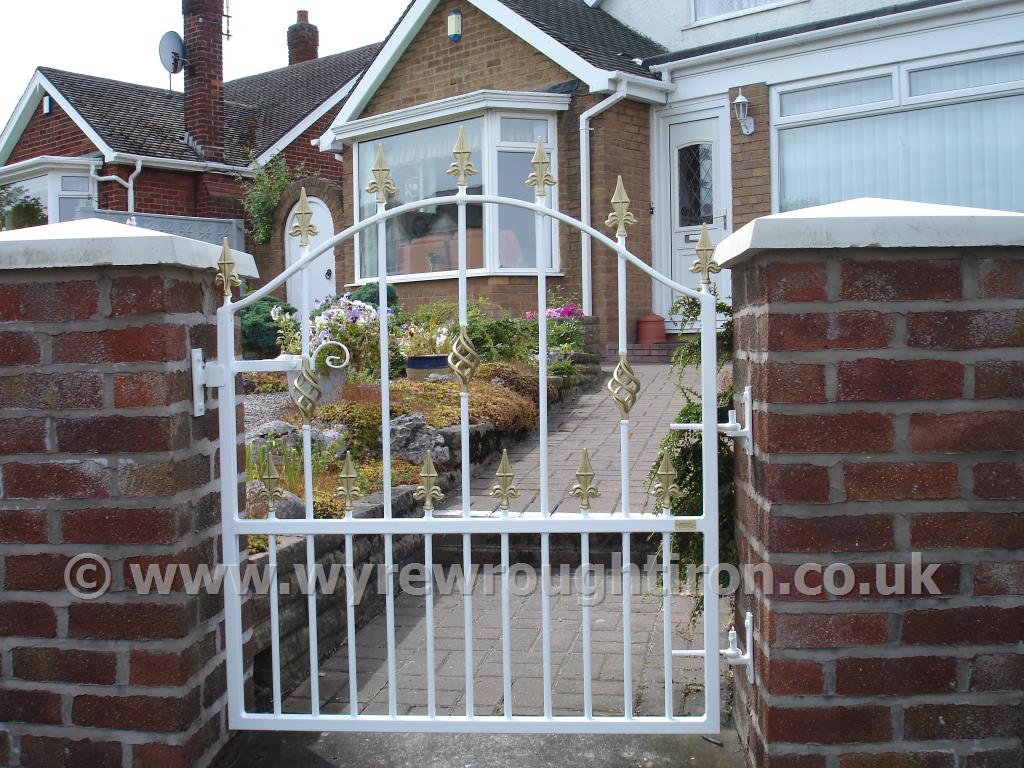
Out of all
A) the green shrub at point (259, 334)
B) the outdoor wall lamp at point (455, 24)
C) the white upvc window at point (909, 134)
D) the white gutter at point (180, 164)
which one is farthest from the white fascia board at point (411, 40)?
the white gutter at point (180, 164)

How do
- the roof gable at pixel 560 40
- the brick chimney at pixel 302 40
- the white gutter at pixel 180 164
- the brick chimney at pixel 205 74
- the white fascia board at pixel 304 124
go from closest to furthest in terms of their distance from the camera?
the roof gable at pixel 560 40, the white gutter at pixel 180 164, the brick chimney at pixel 205 74, the white fascia board at pixel 304 124, the brick chimney at pixel 302 40

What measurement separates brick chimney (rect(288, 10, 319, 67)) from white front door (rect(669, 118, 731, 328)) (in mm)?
15299

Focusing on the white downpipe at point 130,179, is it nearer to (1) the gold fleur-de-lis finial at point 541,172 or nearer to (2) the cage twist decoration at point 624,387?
(1) the gold fleur-de-lis finial at point 541,172

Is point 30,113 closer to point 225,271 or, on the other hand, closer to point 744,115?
point 744,115

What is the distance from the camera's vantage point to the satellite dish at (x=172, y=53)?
16.3m

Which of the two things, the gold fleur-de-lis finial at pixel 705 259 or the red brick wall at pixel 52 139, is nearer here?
the gold fleur-de-lis finial at pixel 705 259

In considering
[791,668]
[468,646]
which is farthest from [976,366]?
[468,646]

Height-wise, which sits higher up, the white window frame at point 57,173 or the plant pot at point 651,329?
the white window frame at point 57,173

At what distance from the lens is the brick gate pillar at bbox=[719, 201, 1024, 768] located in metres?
2.28

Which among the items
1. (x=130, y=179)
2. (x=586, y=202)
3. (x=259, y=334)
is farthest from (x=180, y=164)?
(x=586, y=202)

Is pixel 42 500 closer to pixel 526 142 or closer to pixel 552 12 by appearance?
pixel 526 142

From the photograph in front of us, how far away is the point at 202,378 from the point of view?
262 centimetres

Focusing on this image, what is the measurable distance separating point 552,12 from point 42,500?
11.1 metres

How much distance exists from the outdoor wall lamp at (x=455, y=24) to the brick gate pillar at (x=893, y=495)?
35.0ft
